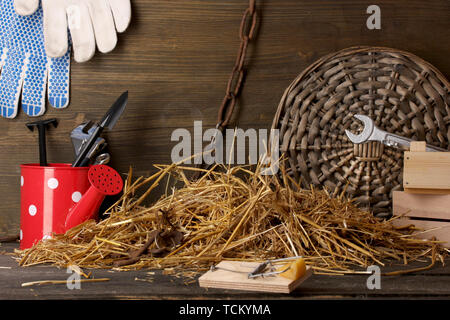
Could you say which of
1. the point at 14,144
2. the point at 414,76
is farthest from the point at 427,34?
the point at 14,144

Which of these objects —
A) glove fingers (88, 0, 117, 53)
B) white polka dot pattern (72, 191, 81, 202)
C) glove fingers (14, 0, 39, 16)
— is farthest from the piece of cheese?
glove fingers (14, 0, 39, 16)

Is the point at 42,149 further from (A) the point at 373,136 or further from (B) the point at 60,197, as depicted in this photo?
(A) the point at 373,136

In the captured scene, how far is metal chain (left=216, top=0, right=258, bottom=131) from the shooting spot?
1.38 m

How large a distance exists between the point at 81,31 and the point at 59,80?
0.15 meters

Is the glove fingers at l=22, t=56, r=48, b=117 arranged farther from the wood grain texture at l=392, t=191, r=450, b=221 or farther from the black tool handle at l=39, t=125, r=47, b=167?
the wood grain texture at l=392, t=191, r=450, b=221

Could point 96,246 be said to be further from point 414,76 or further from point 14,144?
point 414,76

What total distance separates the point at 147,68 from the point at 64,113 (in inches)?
10.6

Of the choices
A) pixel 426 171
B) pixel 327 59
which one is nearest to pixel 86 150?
pixel 327 59

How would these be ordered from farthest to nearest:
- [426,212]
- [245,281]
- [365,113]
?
[365,113] → [426,212] → [245,281]

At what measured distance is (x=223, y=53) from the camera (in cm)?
141

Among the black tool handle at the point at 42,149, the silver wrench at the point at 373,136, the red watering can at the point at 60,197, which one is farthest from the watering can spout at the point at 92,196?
the silver wrench at the point at 373,136

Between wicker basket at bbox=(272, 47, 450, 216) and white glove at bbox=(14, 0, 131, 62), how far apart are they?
0.56 metres

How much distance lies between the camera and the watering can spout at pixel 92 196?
1085 mm

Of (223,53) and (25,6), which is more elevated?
(25,6)
